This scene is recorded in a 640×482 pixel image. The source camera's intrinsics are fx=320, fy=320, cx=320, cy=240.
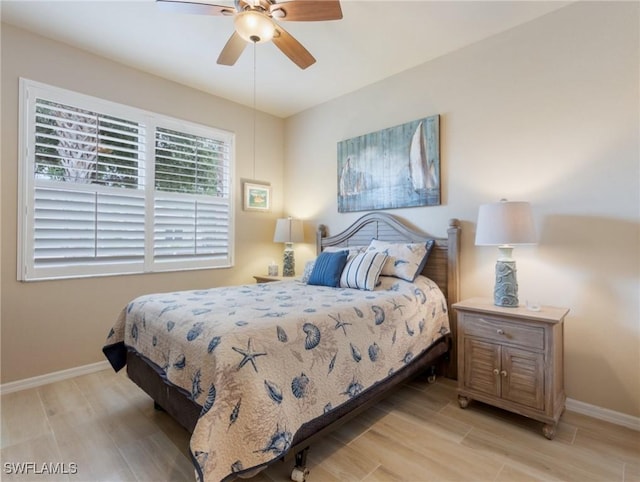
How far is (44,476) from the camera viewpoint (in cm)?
161

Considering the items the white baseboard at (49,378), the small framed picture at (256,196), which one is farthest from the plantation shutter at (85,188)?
the small framed picture at (256,196)

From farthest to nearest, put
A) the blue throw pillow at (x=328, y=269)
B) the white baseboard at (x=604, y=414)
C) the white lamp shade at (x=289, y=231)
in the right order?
the white lamp shade at (x=289, y=231), the blue throw pillow at (x=328, y=269), the white baseboard at (x=604, y=414)

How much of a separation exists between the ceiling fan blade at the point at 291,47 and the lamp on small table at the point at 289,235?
6.34 ft

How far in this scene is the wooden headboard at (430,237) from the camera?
A: 2.74 m

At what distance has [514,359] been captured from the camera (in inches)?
80.7

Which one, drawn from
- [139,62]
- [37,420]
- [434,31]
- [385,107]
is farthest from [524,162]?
[37,420]

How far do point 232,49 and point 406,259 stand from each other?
206 cm

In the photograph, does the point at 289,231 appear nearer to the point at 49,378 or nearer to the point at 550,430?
the point at 49,378

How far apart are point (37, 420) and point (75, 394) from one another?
38 centimetres

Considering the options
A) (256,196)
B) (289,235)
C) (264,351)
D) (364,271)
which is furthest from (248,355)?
(256,196)

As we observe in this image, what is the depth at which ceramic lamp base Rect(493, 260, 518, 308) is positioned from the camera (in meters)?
2.20

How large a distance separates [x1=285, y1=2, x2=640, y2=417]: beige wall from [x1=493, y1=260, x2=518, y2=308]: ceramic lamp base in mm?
328

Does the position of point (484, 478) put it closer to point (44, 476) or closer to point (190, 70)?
point (44, 476)

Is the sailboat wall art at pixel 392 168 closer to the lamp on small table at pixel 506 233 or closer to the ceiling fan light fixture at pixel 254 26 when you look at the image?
the lamp on small table at pixel 506 233
